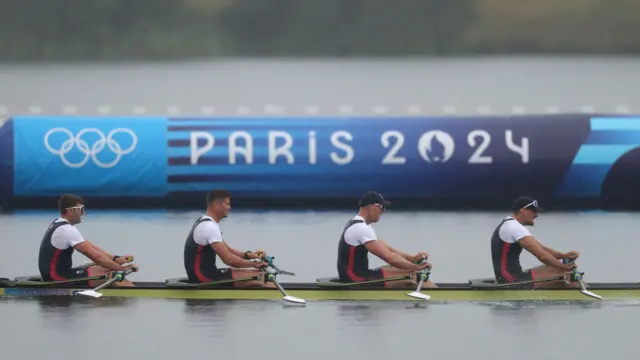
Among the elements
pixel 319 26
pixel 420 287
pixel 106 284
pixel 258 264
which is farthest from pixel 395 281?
pixel 319 26

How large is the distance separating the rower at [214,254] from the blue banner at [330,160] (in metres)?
8.20

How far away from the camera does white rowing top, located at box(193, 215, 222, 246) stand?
18328 millimetres

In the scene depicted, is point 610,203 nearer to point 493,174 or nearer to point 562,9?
point 493,174

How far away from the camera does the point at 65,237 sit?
60.0 feet

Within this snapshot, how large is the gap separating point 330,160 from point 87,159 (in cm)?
447

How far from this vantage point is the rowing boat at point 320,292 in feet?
60.4

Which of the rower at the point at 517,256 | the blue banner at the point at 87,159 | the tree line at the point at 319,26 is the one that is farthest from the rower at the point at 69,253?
the tree line at the point at 319,26

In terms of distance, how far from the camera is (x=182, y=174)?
2677 centimetres

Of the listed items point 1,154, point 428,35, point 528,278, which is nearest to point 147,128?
point 1,154

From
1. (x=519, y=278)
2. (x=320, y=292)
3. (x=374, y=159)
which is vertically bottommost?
(x=320, y=292)

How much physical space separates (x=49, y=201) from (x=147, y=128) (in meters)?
2.25

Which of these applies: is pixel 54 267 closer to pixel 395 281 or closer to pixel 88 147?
pixel 395 281

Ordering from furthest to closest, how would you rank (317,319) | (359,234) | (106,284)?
1. (106,284)
2. (359,234)
3. (317,319)

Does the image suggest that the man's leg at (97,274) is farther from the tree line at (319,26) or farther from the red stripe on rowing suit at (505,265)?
the tree line at (319,26)
